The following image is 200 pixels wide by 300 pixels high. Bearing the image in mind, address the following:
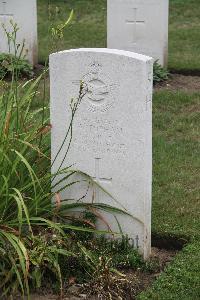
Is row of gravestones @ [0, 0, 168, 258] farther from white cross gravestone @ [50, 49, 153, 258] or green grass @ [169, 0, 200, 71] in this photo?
green grass @ [169, 0, 200, 71]

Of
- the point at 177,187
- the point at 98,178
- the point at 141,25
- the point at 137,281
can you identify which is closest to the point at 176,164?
the point at 177,187

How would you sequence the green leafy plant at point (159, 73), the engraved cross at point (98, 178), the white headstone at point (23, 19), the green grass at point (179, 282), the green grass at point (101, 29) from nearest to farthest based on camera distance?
the green grass at point (179, 282) < the engraved cross at point (98, 178) < the green leafy plant at point (159, 73) < the white headstone at point (23, 19) < the green grass at point (101, 29)

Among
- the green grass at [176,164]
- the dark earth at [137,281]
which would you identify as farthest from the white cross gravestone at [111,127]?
the green grass at [176,164]

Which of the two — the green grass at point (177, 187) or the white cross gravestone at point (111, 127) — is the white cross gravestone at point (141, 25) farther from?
the white cross gravestone at point (111, 127)

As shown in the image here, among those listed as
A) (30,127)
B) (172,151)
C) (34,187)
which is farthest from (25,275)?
(172,151)

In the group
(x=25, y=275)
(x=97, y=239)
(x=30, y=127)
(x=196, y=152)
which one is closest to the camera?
(x=25, y=275)

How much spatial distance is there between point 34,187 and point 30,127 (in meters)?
1.10

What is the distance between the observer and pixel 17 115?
486 centimetres

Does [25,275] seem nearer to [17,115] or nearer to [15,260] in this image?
[15,260]

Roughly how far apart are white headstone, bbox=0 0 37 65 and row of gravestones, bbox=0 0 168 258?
5.25 meters

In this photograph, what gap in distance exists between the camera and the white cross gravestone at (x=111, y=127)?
4.47 m

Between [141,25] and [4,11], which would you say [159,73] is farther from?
[4,11]

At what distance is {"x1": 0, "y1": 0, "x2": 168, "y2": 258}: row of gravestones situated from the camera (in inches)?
176

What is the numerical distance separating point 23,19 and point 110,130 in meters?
5.64
